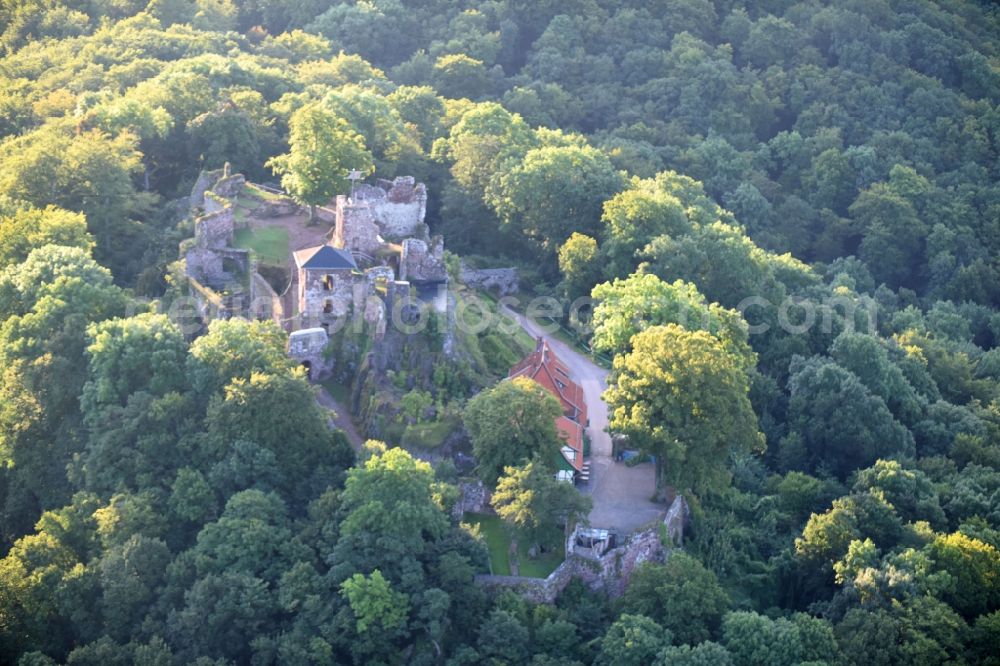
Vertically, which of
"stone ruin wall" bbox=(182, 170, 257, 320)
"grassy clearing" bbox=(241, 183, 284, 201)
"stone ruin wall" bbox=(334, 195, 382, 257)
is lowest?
"grassy clearing" bbox=(241, 183, 284, 201)

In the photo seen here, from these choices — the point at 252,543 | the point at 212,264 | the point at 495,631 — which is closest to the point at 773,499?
the point at 495,631

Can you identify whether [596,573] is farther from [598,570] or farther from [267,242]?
[267,242]

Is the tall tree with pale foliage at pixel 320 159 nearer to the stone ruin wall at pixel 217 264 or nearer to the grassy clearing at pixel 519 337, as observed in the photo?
the stone ruin wall at pixel 217 264

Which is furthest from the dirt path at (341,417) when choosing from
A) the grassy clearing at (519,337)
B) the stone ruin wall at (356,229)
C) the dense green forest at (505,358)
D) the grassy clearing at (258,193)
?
the grassy clearing at (258,193)

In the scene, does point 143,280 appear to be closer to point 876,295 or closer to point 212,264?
point 212,264

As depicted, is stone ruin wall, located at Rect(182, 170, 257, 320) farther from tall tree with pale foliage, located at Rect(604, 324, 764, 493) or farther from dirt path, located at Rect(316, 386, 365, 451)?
tall tree with pale foliage, located at Rect(604, 324, 764, 493)

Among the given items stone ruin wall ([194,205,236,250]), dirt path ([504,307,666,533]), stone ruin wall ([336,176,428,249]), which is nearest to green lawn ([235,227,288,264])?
stone ruin wall ([194,205,236,250])
